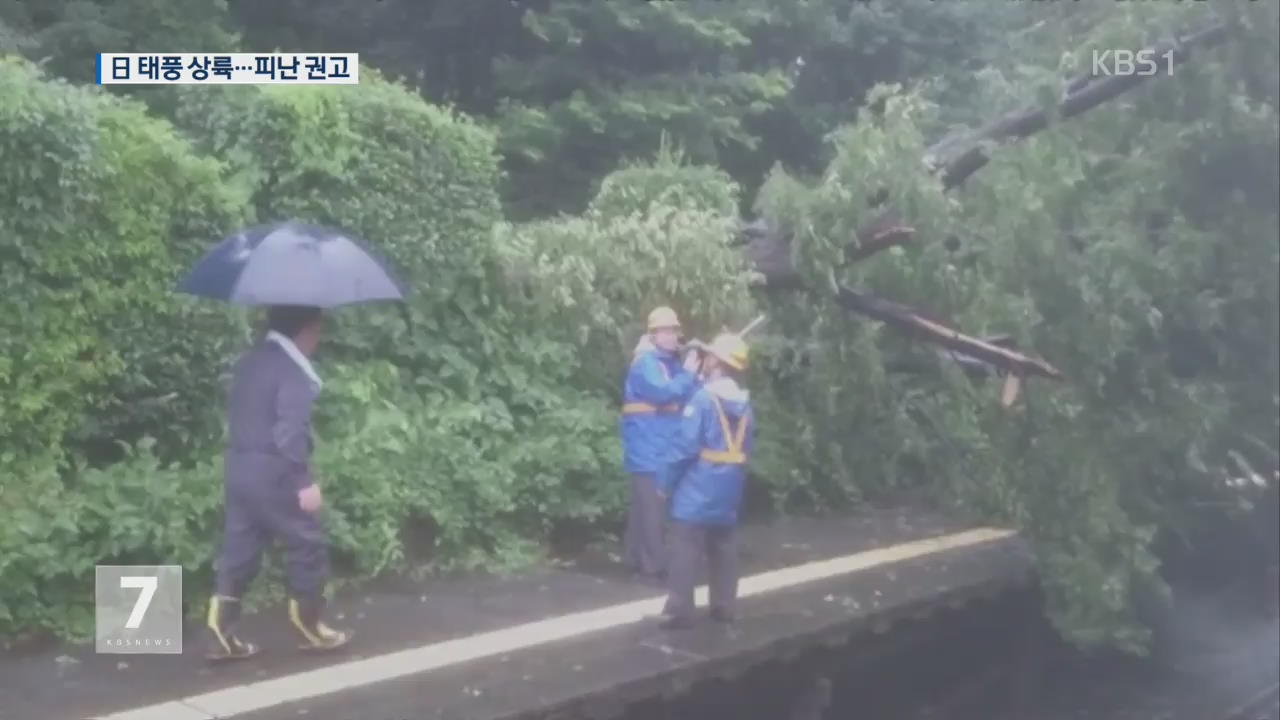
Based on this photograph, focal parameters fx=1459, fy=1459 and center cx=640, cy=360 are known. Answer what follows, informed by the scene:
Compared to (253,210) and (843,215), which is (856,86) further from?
(253,210)

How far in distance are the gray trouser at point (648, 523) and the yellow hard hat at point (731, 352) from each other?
110 cm

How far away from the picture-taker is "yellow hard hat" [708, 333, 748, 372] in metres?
6.22

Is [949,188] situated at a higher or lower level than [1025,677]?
higher

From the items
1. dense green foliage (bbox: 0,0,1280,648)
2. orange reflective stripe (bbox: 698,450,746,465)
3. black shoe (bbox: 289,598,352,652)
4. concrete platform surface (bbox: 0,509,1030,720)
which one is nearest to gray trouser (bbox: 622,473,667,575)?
concrete platform surface (bbox: 0,509,1030,720)

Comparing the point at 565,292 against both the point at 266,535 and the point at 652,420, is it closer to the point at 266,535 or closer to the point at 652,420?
the point at 652,420

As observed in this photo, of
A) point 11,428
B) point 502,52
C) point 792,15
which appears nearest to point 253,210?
point 11,428

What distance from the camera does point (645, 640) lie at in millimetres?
6203

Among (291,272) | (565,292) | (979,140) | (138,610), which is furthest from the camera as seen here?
(979,140)

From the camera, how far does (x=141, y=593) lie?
5.63 m

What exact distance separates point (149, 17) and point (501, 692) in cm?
398

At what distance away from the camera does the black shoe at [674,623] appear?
6.36 metres

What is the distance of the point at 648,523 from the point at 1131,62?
3.95 metres

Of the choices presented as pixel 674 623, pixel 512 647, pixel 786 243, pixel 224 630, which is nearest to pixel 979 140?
pixel 786 243

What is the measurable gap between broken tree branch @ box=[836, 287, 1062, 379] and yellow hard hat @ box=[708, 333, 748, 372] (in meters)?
2.28
